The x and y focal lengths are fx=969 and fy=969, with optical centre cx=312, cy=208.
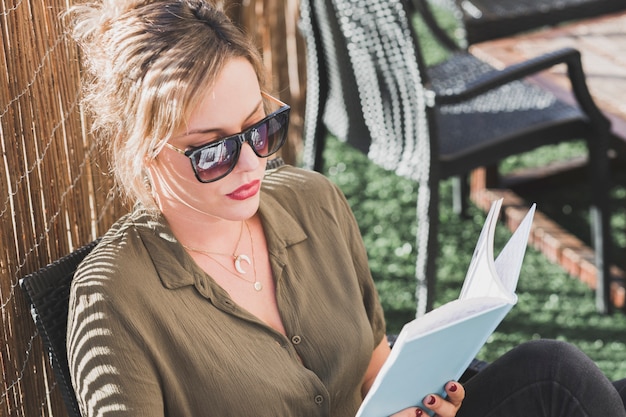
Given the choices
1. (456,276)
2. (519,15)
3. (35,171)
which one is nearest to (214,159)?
(35,171)

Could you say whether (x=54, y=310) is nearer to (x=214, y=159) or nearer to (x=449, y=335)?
(x=214, y=159)

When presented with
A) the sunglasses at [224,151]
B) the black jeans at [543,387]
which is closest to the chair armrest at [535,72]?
the black jeans at [543,387]

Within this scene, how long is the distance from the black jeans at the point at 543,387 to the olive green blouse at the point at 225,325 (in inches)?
9.0

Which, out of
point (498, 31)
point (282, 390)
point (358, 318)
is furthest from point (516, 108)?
point (282, 390)

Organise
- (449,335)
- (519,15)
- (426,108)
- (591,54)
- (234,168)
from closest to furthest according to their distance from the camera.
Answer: (449,335), (234,168), (426,108), (591,54), (519,15)

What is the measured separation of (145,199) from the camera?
165 cm

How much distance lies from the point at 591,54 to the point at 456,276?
930 millimetres

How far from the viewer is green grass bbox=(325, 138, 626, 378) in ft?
10.3

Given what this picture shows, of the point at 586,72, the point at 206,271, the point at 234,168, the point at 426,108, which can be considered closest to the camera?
the point at 234,168

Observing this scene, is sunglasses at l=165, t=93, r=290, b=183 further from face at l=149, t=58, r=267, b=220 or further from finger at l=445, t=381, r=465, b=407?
finger at l=445, t=381, r=465, b=407

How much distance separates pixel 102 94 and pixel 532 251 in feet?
7.83

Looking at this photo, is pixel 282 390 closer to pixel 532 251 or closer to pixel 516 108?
pixel 516 108

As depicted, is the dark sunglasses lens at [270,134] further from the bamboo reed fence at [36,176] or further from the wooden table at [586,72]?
the wooden table at [586,72]

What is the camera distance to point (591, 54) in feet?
11.4
